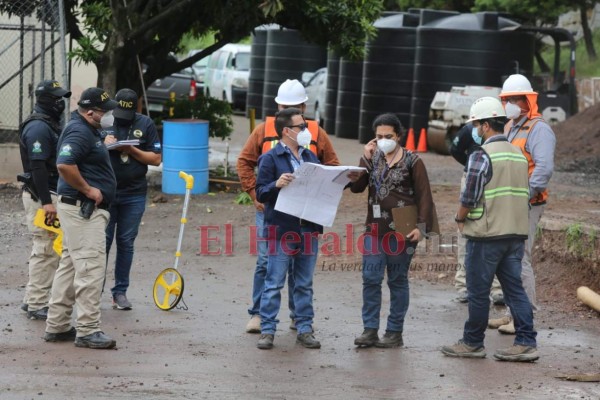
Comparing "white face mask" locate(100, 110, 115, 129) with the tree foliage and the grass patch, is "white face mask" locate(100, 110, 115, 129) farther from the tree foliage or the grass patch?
the grass patch

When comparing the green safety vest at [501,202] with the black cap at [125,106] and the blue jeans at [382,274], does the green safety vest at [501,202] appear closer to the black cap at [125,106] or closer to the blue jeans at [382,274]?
the blue jeans at [382,274]

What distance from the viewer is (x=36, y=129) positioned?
8258 mm

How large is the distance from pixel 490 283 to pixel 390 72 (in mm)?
16454

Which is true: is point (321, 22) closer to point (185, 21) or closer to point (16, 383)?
point (185, 21)

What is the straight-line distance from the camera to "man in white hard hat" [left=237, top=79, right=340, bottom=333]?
8.32 metres

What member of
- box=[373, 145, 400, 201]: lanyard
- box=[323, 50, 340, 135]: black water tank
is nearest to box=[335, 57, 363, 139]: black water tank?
box=[323, 50, 340, 135]: black water tank

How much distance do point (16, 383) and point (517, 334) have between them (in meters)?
3.35

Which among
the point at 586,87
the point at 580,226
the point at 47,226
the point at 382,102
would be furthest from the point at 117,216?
the point at 586,87

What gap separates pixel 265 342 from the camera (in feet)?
25.9

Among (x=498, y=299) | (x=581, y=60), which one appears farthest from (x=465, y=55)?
(x=498, y=299)

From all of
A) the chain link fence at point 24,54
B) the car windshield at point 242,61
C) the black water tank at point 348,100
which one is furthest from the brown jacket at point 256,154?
the car windshield at point 242,61

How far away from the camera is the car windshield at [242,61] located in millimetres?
34312

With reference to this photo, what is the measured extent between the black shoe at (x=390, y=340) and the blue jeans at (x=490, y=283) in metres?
0.54

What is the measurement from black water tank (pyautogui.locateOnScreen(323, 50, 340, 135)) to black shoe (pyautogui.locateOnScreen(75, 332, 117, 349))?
18998 mm
